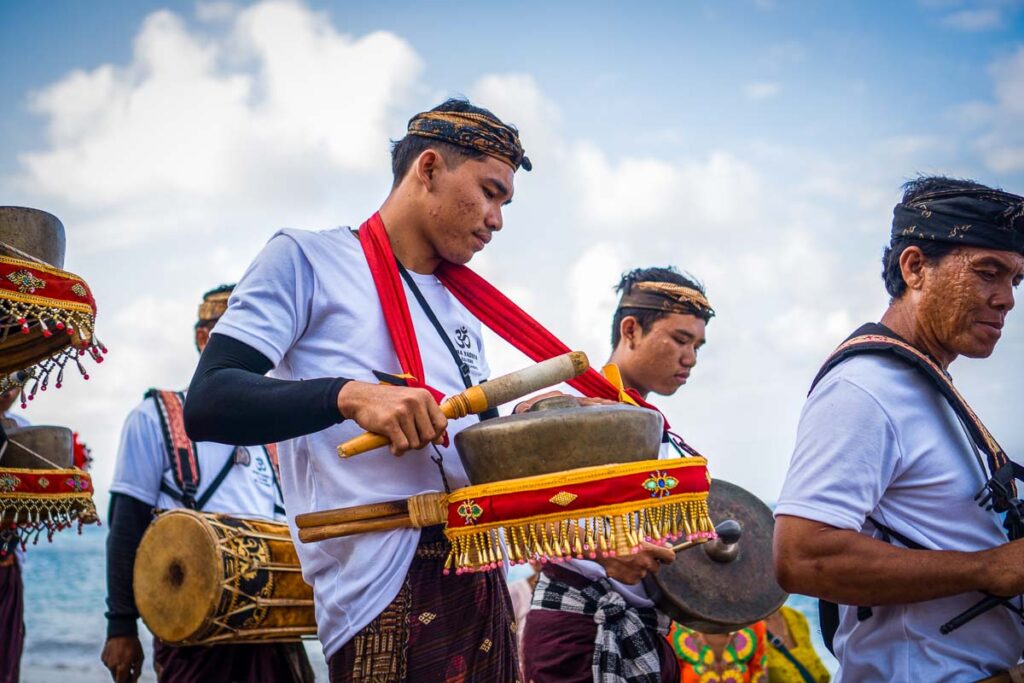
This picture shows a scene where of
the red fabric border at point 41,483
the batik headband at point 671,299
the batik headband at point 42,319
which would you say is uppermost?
the batik headband at point 671,299

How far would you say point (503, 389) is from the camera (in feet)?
7.56

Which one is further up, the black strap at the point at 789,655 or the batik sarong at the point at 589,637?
the batik sarong at the point at 589,637

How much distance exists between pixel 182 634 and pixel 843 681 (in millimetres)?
2602

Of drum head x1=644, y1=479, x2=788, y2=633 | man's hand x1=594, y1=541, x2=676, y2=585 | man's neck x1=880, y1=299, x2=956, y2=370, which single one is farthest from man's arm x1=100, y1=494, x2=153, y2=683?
man's neck x1=880, y1=299, x2=956, y2=370

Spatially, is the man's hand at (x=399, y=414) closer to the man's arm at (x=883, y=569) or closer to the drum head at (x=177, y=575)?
the man's arm at (x=883, y=569)

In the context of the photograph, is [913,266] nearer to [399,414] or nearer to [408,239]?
[408,239]

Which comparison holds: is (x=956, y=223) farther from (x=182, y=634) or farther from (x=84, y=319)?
(x=182, y=634)

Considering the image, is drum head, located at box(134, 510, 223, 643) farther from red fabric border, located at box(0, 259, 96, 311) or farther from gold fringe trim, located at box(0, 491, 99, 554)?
red fabric border, located at box(0, 259, 96, 311)

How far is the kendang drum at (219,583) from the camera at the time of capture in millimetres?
3943

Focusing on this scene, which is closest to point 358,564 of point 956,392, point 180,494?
point 956,392

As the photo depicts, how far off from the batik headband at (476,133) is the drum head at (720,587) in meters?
2.05

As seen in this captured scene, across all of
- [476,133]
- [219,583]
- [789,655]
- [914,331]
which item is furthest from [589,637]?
[789,655]

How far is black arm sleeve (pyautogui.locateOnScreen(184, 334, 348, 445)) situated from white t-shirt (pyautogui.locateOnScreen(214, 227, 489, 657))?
16 centimetres

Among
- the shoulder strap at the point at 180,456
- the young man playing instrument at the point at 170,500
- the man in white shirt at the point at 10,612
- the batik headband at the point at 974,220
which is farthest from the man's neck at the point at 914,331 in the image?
the man in white shirt at the point at 10,612
